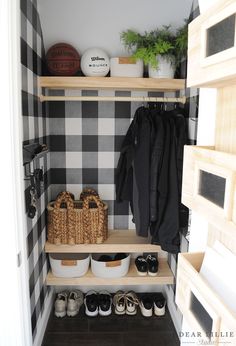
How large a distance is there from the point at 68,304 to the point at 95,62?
1965mm

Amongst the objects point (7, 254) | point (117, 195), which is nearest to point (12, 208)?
point (7, 254)

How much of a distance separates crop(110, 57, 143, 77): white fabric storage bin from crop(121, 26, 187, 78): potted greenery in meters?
0.08

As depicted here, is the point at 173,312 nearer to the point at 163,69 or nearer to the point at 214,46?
the point at 163,69

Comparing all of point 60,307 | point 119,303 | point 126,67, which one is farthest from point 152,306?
point 126,67

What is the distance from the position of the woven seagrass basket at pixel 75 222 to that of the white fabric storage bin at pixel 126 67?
0.97m

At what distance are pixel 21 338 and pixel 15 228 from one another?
21.8 inches

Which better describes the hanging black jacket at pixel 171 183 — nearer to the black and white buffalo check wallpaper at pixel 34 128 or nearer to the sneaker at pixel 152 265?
the sneaker at pixel 152 265

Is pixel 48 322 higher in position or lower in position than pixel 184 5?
lower

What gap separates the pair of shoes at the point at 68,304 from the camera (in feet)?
7.61

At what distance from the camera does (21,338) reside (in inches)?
53.5

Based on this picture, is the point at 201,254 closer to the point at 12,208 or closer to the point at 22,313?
the point at 12,208

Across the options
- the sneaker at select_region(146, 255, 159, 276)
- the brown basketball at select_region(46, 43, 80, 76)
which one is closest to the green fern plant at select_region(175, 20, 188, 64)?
the brown basketball at select_region(46, 43, 80, 76)

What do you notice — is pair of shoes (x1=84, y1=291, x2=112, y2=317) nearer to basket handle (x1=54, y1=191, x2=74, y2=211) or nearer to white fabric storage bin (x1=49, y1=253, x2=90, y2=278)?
white fabric storage bin (x1=49, y1=253, x2=90, y2=278)

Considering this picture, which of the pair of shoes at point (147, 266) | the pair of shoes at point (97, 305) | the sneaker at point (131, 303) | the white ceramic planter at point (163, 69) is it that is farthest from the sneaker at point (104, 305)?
the white ceramic planter at point (163, 69)
